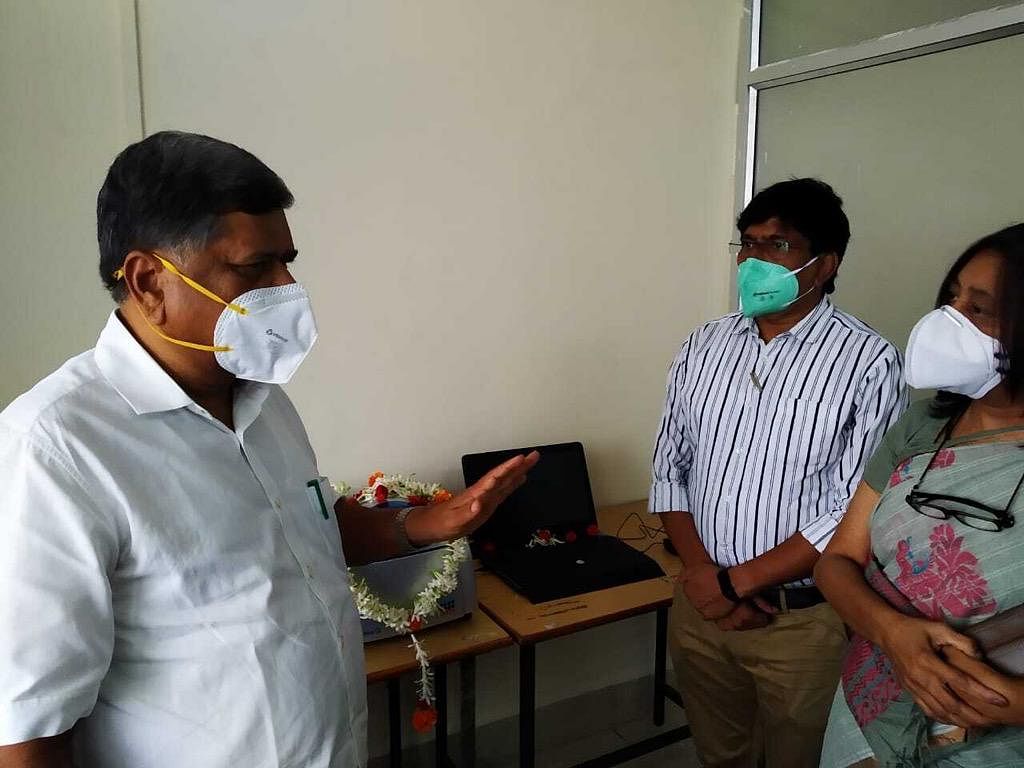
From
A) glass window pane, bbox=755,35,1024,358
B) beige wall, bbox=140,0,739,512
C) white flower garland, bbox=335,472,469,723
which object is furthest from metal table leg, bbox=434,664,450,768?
glass window pane, bbox=755,35,1024,358

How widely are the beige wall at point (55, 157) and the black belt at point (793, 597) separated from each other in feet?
6.33

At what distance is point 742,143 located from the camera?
2.95 metres

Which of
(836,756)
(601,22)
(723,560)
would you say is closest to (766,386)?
(723,560)

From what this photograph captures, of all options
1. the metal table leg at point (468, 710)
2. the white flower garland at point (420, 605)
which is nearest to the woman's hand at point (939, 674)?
the white flower garland at point (420, 605)

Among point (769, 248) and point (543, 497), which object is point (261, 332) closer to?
point (769, 248)

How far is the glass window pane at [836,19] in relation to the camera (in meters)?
2.32

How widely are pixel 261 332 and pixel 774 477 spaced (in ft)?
4.25

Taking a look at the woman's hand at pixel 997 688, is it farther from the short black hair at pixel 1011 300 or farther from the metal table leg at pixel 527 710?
the metal table leg at pixel 527 710

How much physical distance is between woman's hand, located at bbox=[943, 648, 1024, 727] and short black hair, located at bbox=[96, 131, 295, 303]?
1.25 m

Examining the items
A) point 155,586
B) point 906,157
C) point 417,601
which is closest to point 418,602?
point 417,601

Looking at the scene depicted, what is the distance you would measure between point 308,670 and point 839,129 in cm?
265

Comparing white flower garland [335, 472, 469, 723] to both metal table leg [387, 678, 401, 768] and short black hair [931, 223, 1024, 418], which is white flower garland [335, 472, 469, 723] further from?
short black hair [931, 223, 1024, 418]

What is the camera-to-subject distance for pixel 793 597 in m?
1.74

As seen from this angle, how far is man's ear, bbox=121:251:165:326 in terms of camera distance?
97cm
